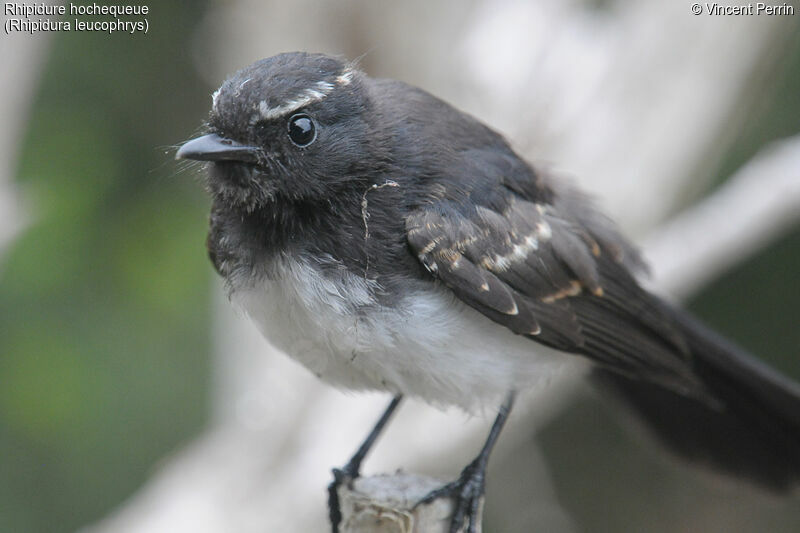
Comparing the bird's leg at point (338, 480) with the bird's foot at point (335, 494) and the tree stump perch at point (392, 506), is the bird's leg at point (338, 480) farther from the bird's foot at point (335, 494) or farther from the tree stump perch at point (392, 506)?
the tree stump perch at point (392, 506)

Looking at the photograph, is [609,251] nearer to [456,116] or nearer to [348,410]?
[456,116]

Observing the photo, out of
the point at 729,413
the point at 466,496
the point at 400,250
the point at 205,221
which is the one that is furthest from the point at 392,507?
the point at 205,221

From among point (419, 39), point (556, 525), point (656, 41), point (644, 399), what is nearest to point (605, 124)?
point (656, 41)

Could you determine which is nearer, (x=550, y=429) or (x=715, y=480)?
(x=715, y=480)

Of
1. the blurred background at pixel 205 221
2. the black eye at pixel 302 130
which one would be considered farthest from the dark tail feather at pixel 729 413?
the black eye at pixel 302 130

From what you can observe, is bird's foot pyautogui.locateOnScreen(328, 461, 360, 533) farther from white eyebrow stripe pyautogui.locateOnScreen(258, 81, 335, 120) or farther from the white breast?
white eyebrow stripe pyautogui.locateOnScreen(258, 81, 335, 120)

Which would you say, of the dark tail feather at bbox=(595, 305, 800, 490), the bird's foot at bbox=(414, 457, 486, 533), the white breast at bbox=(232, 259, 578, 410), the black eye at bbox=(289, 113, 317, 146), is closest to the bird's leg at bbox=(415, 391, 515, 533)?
the bird's foot at bbox=(414, 457, 486, 533)
